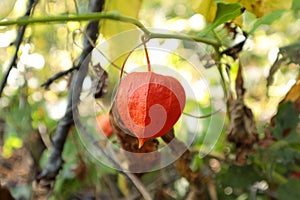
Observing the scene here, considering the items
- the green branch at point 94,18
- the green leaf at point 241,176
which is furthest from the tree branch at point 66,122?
the green leaf at point 241,176

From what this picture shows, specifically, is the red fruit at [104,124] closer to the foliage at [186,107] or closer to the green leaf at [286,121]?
the foliage at [186,107]

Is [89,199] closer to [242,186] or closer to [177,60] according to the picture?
[242,186]

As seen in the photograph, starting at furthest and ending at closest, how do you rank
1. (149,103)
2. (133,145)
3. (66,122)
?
(66,122) < (133,145) < (149,103)

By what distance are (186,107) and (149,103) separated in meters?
0.10

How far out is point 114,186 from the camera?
979 millimetres

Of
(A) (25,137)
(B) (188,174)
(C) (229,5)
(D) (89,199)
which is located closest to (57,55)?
(A) (25,137)

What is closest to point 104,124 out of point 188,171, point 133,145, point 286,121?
point 133,145

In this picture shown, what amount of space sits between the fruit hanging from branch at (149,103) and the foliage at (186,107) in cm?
5

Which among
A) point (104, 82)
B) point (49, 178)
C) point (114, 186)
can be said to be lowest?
point (114, 186)

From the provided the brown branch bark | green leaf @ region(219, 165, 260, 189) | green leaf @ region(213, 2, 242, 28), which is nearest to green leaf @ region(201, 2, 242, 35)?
green leaf @ region(213, 2, 242, 28)

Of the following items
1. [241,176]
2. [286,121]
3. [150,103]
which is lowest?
[241,176]

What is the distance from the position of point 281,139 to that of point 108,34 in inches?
10.5

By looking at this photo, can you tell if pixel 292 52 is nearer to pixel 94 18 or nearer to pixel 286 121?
pixel 286 121

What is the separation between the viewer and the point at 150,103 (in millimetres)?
542
